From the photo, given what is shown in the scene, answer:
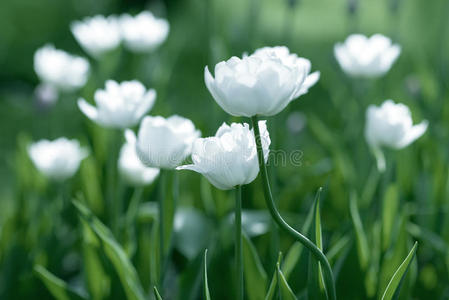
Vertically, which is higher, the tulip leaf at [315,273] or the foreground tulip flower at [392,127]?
the foreground tulip flower at [392,127]

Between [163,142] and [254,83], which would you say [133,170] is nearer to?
[163,142]

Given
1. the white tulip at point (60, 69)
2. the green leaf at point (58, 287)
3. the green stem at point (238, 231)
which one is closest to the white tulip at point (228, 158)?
the green stem at point (238, 231)

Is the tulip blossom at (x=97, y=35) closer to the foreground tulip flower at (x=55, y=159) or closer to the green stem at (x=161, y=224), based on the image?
the foreground tulip flower at (x=55, y=159)

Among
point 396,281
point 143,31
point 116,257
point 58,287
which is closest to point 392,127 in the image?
point 396,281

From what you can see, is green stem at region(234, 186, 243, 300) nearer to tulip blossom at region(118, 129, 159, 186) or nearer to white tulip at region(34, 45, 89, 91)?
tulip blossom at region(118, 129, 159, 186)

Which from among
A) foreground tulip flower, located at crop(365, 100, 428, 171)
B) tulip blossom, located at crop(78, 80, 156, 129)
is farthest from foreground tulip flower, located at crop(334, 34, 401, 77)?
tulip blossom, located at crop(78, 80, 156, 129)

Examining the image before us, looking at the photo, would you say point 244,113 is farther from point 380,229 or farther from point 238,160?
point 380,229

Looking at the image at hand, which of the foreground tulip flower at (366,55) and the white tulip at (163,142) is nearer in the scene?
the white tulip at (163,142)
